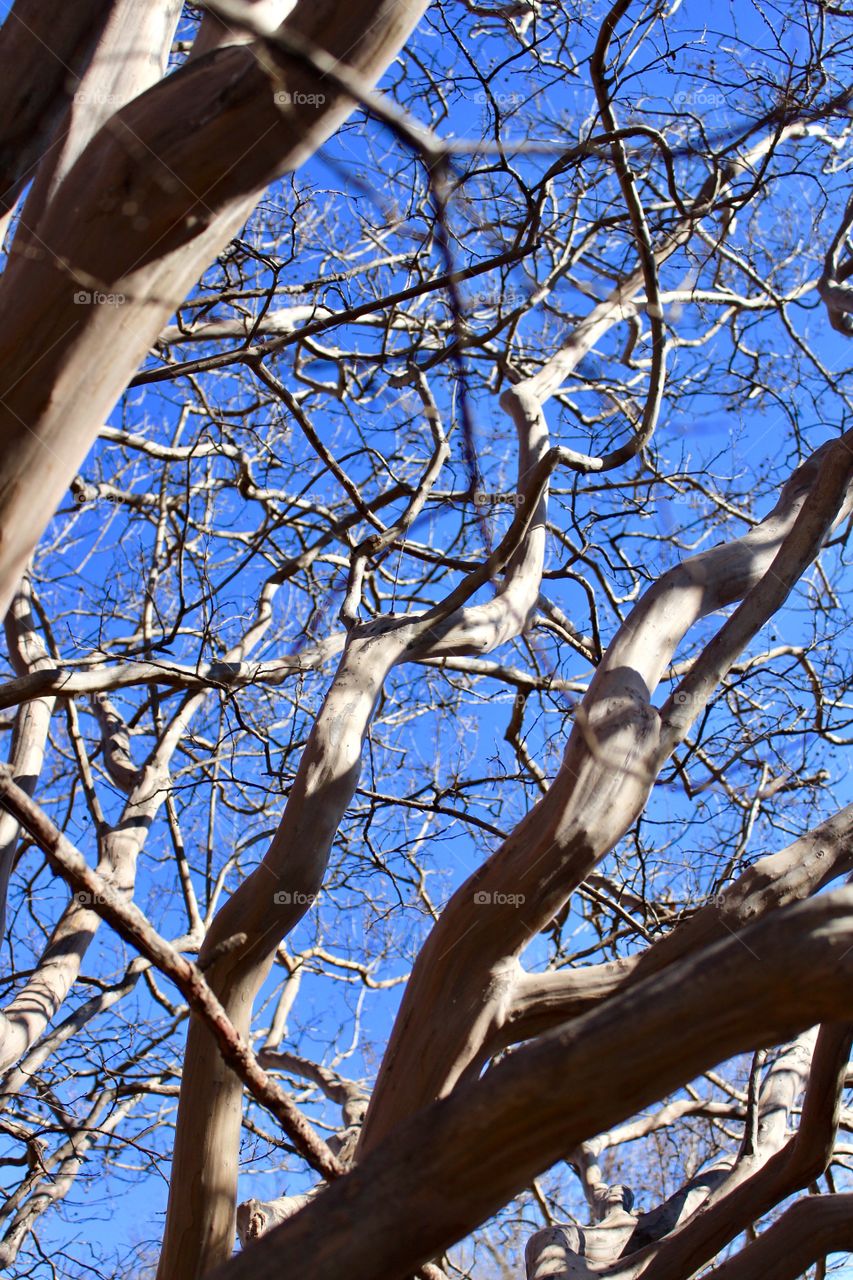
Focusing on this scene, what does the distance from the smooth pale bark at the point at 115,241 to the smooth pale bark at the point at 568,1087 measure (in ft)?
3.85

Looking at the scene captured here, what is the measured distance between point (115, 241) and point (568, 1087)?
154cm

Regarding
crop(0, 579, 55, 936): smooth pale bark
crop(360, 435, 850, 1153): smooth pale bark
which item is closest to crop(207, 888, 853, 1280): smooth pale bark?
crop(360, 435, 850, 1153): smooth pale bark

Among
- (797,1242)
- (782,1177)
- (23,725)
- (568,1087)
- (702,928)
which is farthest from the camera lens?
(23,725)

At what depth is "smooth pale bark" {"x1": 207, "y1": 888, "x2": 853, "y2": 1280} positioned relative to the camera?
159cm

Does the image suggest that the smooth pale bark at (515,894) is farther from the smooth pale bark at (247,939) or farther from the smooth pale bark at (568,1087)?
the smooth pale bark at (568,1087)

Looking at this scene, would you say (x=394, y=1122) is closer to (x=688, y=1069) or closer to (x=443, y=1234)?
(x=443, y=1234)

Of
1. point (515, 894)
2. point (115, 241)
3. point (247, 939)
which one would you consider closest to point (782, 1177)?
point (515, 894)

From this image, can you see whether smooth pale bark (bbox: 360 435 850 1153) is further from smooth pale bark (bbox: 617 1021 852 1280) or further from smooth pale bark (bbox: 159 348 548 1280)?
smooth pale bark (bbox: 617 1021 852 1280)

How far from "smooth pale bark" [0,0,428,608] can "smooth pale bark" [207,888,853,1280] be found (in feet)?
3.85

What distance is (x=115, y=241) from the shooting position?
69.5 inches

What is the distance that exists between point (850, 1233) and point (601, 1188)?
7.62 ft

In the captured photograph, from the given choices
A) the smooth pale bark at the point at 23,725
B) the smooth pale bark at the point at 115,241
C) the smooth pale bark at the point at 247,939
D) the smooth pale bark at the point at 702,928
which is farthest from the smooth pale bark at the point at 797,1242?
the smooth pale bark at the point at 23,725

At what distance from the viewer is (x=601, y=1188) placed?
15.8ft

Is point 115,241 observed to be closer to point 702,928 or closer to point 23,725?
point 702,928
